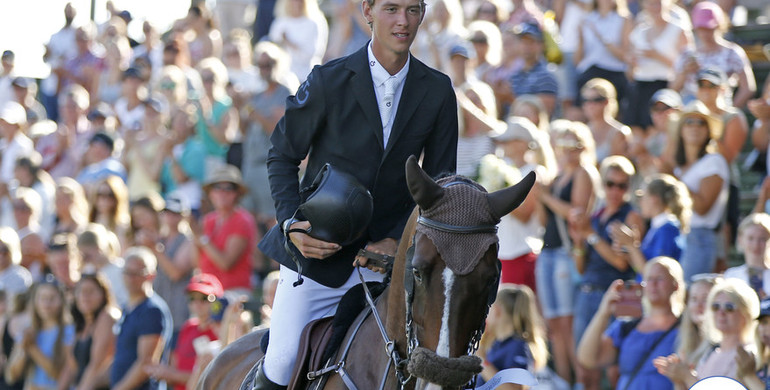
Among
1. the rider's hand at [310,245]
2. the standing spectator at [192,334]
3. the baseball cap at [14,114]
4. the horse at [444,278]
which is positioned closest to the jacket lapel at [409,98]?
the rider's hand at [310,245]

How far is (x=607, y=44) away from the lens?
44.3 feet

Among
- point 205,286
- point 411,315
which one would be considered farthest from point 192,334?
point 411,315

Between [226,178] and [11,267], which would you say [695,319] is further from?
[11,267]

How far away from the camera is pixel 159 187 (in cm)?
1480

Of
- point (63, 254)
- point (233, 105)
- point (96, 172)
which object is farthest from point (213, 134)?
point (63, 254)

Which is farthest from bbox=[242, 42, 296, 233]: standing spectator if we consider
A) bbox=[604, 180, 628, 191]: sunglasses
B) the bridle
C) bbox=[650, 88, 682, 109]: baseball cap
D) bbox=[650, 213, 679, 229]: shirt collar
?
the bridle

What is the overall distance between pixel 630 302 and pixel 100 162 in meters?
7.67

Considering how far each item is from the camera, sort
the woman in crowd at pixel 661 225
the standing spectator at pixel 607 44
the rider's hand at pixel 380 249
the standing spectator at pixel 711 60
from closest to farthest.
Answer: the rider's hand at pixel 380 249, the woman in crowd at pixel 661 225, the standing spectator at pixel 711 60, the standing spectator at pixel 607 44

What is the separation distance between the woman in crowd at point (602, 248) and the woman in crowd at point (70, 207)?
5.66 meters

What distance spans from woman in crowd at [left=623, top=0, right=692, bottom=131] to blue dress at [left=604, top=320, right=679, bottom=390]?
420 centimetres

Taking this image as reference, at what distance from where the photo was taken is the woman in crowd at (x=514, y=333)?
907 centimetres

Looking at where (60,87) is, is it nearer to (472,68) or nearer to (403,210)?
(472,68)

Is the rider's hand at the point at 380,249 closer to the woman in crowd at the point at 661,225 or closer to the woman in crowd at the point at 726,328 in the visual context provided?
the woman in crowd at the point at 726,328

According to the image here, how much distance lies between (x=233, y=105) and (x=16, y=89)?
4.98 meters
